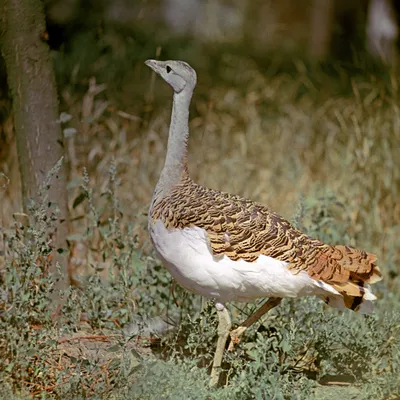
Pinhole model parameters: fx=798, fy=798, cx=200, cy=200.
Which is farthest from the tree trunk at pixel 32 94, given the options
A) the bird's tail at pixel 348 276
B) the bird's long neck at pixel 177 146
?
the bird's tail at pixel 348 276

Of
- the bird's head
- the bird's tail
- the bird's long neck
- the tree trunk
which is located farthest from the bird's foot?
the bird's head

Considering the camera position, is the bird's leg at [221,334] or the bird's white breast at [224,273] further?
the bird's leg at [221,334]

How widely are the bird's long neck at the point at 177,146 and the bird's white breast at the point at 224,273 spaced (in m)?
0.41

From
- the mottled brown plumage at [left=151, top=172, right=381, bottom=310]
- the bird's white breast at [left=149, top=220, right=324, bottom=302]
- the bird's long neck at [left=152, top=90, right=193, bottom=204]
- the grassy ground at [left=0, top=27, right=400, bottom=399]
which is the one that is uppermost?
the bird's long neck at [left=152, top=90, right=193, bottom=204]

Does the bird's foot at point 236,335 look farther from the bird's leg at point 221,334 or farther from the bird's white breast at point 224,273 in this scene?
the bird's white breast at point 224,273

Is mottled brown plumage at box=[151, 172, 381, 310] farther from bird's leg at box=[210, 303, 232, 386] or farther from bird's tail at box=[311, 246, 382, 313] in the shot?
bird's leg at box=[210, 303, 232, 386]

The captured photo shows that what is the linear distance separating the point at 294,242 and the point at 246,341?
2.22ft

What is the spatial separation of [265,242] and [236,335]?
0.51m

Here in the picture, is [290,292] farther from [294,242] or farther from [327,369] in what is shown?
[327,369]

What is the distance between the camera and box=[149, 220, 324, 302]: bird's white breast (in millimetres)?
3322

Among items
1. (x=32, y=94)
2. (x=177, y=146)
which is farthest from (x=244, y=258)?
(x=32, y=94)

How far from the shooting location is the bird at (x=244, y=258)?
3.33m

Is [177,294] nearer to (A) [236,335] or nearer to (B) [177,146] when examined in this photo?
(A) [236,335]

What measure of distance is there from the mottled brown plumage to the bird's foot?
0.47 metres
